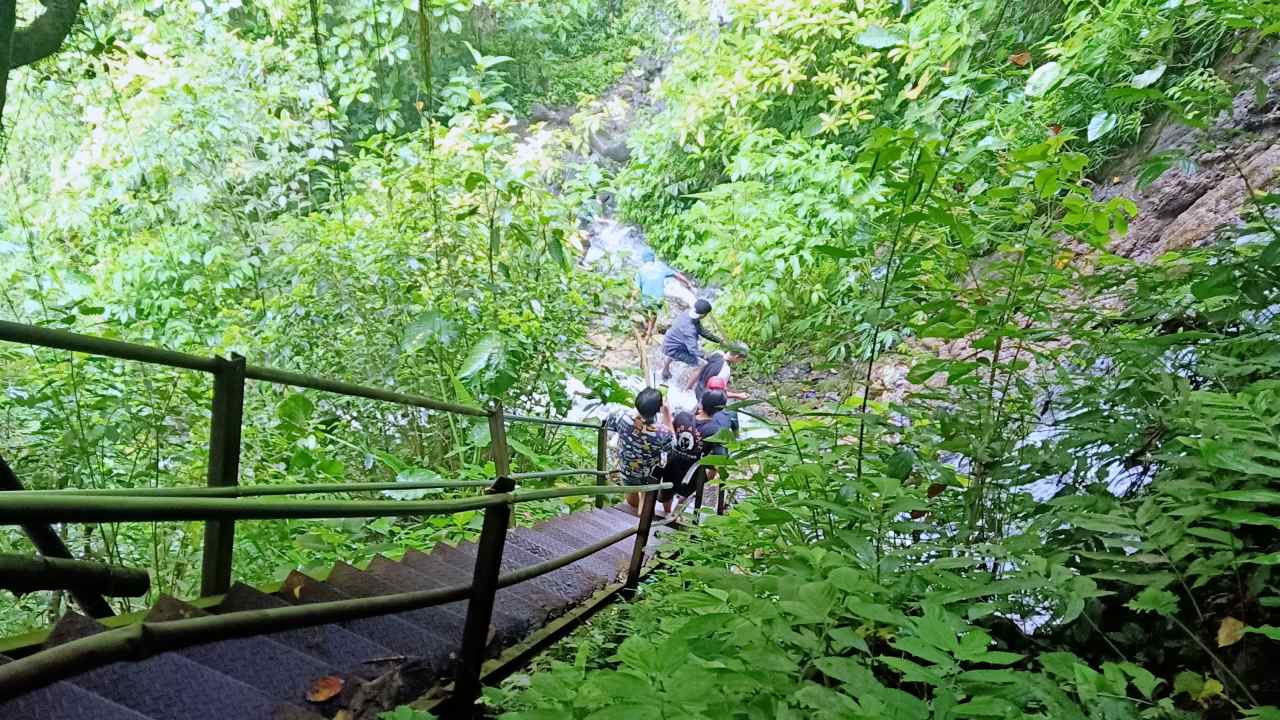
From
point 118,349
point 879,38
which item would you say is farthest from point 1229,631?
point 118,349

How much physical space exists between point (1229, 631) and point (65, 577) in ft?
6.37

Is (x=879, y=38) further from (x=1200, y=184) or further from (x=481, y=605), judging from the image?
(x=1200, y=184)

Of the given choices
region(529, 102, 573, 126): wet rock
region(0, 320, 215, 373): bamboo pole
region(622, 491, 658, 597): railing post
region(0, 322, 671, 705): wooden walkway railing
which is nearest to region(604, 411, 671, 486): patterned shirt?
region(622, 491, 658, 597): railing post

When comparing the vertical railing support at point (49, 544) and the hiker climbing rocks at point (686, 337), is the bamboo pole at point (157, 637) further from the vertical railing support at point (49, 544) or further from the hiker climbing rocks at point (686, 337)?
the hiker climbing rocks at point (686, 337)

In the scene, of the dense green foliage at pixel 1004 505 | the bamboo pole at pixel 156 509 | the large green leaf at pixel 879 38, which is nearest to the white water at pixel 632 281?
the dense green foliage at pixel 1004 505

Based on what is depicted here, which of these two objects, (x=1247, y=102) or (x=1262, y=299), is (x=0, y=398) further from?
(x=1247, y=102)

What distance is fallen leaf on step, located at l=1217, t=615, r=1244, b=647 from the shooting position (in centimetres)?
121

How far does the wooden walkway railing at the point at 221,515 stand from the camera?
0.86 m

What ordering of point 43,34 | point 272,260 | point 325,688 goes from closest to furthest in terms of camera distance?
point 325,688
point 43,34
point 272,260

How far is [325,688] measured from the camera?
4.88ft

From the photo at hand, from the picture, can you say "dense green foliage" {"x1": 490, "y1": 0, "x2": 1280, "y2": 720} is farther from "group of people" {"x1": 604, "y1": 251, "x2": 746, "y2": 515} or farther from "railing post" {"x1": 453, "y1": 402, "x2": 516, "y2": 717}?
"group of people" {"x1": 604, "y1": 251, "x2": 746, "y2": 515}

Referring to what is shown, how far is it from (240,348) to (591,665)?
147 inches

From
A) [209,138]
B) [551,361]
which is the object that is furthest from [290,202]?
[551,361]

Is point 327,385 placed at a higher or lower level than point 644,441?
higher
